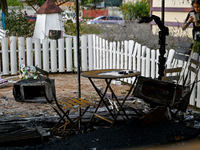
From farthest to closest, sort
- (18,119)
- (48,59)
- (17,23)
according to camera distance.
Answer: (17,23), (48,59), (18,119)

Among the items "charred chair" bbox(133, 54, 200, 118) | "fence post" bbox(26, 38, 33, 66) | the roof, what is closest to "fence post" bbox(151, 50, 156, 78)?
"charred chair" bbox(133, 54, 200, 118)

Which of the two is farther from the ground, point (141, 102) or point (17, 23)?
point (17, 23)

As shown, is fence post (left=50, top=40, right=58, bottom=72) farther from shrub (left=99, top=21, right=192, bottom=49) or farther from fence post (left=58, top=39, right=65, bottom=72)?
shrub (left=99, top=21, right=192, bottom=49)

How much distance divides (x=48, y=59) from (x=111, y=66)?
2.01 metres

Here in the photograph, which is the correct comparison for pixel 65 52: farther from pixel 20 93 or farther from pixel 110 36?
pixel 20 93

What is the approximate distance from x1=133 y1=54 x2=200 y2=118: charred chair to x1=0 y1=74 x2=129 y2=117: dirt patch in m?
1.82

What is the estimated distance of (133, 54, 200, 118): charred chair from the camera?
4.93 metres

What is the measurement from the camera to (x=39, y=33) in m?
11.8

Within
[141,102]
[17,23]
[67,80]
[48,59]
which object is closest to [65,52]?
[48,59]

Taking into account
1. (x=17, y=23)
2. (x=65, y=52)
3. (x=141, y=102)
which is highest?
(x=17, y=23)

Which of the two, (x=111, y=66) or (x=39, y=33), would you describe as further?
(x=39, y=33)

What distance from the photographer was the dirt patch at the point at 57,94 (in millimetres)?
6250

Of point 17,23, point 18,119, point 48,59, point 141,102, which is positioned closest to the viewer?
point 18,119

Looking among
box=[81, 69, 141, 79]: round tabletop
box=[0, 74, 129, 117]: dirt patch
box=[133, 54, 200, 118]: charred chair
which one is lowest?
box=[0, 74, 129, 117]: dirt patch
